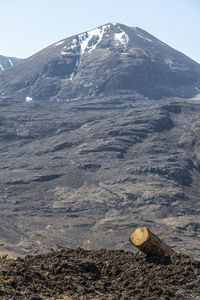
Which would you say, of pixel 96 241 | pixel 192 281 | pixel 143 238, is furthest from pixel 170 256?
pixel 96 241

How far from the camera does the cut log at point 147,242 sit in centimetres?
2172

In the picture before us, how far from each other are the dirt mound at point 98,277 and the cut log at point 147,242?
351 millimetres

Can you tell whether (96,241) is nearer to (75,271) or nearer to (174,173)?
(174,173)

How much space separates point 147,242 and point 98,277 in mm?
2987

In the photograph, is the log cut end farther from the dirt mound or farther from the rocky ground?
the rocky ground

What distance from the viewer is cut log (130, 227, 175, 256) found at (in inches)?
855

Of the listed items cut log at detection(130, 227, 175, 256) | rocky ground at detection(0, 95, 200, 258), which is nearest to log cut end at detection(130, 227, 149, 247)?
cut log at detection(130, 227, 175, 256)

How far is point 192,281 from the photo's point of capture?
19.4 metres

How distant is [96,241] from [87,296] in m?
114

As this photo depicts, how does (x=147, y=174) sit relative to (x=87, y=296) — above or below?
below

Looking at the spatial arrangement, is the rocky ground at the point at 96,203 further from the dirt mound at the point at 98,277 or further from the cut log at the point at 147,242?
the dirt mound at the point at 98,277

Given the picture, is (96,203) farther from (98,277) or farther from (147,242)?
(98,277)

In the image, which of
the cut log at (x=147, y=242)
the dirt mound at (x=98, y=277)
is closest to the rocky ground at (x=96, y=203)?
the cut log at (x=147, y=242)

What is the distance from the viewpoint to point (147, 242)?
71.3 ft
